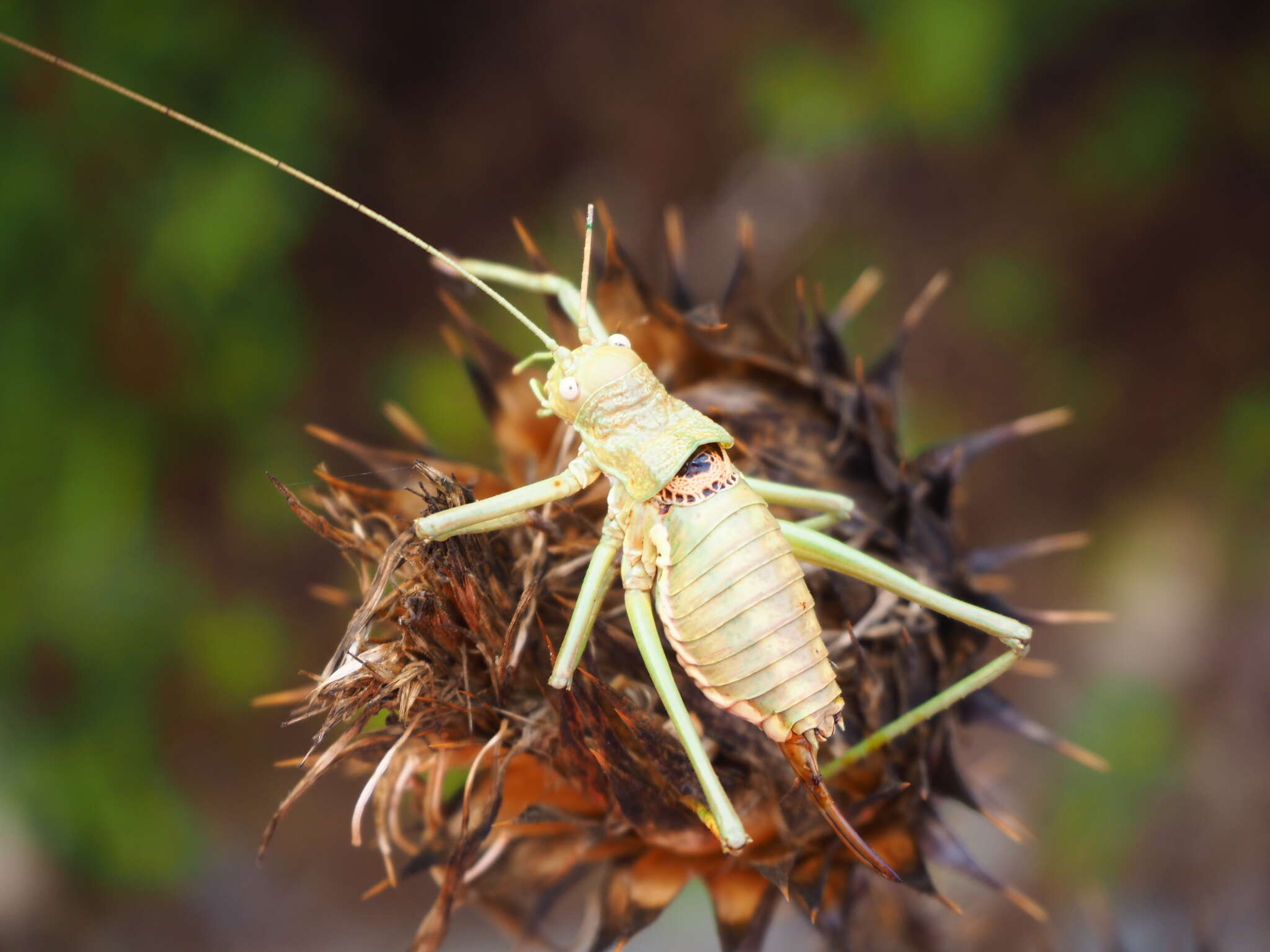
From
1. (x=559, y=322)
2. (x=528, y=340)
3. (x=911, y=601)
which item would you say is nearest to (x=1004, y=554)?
(x=911, y=601)

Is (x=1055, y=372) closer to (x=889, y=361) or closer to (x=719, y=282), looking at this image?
(x=719, y=282)

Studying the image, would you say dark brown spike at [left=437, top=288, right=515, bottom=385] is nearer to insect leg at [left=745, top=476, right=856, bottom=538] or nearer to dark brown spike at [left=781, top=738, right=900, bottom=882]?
insect leg at [left=745, top=476, right=856, bottom=538]

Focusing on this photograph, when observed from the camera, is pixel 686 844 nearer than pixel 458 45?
Yes

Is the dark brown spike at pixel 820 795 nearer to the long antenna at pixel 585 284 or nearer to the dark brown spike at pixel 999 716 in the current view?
the dark brown spike at pixel 999 716

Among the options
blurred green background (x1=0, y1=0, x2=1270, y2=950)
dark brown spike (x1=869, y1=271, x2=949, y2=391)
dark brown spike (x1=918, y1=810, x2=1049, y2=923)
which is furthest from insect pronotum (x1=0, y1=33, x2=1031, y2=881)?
blurred green background (x1=0, y1=0, x2=1270, y2=950)

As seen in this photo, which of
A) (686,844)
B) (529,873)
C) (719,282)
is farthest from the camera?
(719,282)

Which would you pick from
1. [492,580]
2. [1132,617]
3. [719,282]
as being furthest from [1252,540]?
[492,580]
